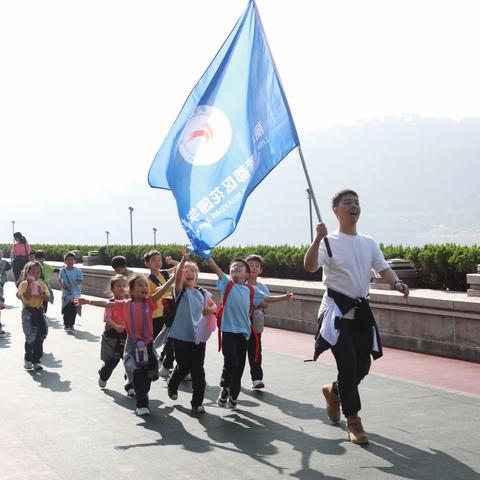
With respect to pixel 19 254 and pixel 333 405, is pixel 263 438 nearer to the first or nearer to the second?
pixel 333 405

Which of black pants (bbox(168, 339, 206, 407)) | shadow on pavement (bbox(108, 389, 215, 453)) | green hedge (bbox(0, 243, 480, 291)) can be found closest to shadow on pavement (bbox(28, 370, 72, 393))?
shadow on pavement (bbox(108, 389, 215, 453))

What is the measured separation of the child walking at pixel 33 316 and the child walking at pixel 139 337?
284cm

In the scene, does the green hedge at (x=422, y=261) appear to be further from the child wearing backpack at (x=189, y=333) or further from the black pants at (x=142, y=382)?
the black pants at (x=142, y=382)

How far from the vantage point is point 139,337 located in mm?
7648

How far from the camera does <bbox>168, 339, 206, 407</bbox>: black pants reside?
24.6 ft

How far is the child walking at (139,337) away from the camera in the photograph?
7.51 meters

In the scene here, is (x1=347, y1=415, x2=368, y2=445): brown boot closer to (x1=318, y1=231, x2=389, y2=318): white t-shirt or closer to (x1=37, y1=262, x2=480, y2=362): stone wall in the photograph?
(x1=318, y1=231, x2=389, y2=318): white t-shirt

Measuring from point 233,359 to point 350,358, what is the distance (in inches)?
66.5

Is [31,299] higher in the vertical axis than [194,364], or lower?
higher

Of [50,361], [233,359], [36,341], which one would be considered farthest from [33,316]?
[233,359]

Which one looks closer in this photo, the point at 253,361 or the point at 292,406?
the point at 292,406

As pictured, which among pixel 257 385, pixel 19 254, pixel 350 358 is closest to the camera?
pixel 350 358

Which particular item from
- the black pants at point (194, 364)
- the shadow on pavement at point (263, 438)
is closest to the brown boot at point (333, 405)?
the shadow on pavement at point (263, 438)

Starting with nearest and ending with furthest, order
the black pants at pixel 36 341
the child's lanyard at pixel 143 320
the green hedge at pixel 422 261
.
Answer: the child's lanyard at pixel 143 320, the black pants at pixel 36 341, the green hedge at pixel 422 261
